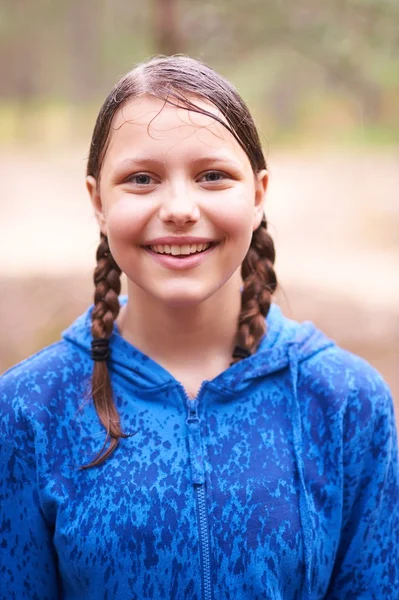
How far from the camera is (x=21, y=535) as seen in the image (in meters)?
1.43

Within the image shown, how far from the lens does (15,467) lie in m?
1.42

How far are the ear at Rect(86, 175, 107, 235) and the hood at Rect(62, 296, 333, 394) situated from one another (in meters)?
0.22

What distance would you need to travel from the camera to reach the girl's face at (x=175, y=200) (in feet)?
4.42

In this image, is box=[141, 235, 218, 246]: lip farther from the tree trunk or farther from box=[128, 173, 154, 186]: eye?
the tree trunk

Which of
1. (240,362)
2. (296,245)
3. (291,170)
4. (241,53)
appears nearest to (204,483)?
(240,362)

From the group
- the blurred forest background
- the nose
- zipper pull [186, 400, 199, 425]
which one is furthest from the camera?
the blurred forest background

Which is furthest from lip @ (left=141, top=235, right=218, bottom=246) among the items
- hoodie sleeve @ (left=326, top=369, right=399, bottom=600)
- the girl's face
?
hoodie sleeve @ (left=326, top=369, right=399, bottom=600)

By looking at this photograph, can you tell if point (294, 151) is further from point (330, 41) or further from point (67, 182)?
point (330, 41)

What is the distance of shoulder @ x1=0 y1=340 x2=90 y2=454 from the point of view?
1414 millimetres

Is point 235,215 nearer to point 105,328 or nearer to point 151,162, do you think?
point 151,162

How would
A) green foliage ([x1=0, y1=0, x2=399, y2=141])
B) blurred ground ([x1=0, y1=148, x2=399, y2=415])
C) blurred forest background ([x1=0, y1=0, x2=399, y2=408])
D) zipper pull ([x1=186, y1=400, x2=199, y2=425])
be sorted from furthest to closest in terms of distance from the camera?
green foliage ([x1=0, y1=0, x2=399, y2=141])
blurred forest background ([x1=0, y1=0, x2=399, y2=408])
blurred ground ([x1=0, y1=148, x2=399, y2=415])
zipper pull ([x1=186, y1=400, x2=199, y2=425])

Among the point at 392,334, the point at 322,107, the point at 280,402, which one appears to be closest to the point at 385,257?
the point at 392,334

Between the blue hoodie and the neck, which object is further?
the neck

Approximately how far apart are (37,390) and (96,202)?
0.38 m
